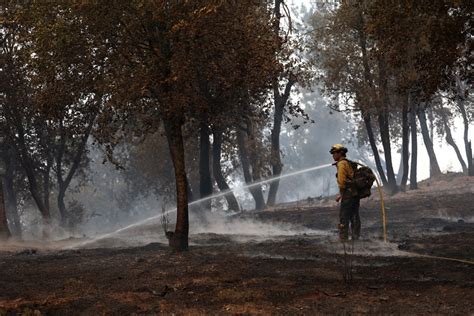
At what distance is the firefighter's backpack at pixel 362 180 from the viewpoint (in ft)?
50.8

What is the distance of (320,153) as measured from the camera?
110000mm

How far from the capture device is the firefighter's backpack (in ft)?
50.8

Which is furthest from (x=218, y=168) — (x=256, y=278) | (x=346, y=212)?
(x=256, y=278)

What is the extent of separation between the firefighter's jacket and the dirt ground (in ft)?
3.90

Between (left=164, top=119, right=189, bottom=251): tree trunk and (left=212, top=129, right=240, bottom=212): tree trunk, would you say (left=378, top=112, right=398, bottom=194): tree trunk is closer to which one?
(left=212, top=129, right=240, bottom=212): tree trunk

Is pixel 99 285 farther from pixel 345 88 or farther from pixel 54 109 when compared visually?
pixel 345 88

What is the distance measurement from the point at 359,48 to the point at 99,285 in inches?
941

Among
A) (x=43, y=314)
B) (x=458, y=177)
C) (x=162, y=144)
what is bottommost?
(x=43, y=314)

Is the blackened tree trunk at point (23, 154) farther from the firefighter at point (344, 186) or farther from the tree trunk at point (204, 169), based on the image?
the firefighter at point (344, 186)

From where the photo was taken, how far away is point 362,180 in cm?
1548

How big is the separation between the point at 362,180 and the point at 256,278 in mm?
5374

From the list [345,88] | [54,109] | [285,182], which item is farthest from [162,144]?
[285,182]

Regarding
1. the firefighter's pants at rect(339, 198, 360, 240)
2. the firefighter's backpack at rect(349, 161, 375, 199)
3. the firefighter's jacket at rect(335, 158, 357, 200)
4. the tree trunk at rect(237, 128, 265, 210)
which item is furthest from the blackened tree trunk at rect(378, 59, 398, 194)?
the firefighter's jacket at rect(335, 158, 357, 200)

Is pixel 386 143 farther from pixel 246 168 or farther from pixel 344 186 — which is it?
pixel 344 186
